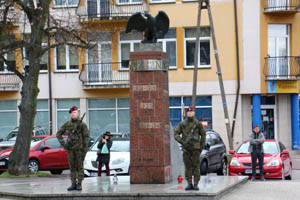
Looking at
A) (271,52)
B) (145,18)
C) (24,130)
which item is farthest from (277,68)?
(145,18)

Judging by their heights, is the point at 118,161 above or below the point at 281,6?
below

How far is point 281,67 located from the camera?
35.9 metres

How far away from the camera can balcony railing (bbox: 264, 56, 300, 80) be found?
3571 centimetres

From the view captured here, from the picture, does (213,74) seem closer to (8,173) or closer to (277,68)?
(277,68)

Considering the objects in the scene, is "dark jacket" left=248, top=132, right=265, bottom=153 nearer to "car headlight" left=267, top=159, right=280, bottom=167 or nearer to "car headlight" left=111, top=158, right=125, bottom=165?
"car headlight" left=267, top=159, right=280, bottom=167

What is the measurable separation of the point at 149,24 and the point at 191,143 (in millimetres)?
3899

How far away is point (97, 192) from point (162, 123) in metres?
2.75

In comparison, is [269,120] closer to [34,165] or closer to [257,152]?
[34,165]

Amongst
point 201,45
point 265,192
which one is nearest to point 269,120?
point 201,45

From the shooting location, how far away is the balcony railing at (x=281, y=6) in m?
35.5

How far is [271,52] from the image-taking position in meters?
36.5

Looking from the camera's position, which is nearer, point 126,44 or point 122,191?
point 122,191

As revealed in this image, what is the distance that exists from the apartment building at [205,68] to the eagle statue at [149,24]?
59.3 ft

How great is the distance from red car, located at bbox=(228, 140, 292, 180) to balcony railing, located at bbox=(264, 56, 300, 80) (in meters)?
12.9
